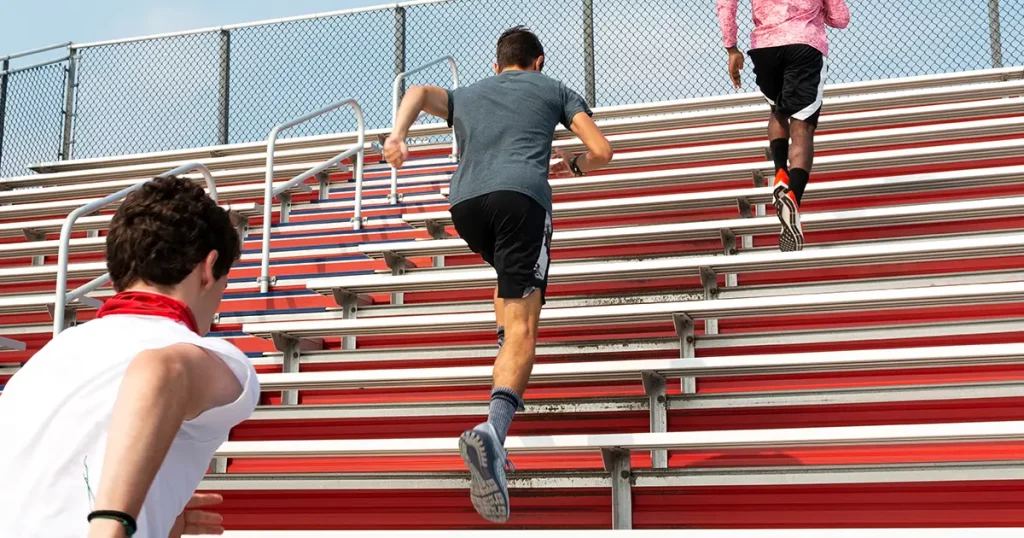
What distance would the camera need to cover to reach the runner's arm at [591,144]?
2.97 m

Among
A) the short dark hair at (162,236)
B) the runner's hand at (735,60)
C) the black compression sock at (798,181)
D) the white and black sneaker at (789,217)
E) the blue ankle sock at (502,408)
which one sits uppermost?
the runner's hand at (735,60)

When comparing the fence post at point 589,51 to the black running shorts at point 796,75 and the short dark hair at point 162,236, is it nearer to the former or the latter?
the black running shorts at point 796,75

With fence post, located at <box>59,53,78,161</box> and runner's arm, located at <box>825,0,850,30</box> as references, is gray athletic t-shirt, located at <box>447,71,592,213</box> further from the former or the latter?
fence post, located at <box>59,53,78,161</box>

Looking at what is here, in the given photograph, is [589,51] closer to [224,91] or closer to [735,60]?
[224,91]

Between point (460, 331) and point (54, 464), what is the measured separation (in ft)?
9.52


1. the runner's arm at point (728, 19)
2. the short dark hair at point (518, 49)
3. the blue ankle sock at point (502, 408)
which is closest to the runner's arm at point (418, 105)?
the short dark hair at point (518, 49)

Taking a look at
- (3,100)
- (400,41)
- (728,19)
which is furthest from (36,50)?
(728,19)

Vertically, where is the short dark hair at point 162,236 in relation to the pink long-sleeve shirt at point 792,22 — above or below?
below

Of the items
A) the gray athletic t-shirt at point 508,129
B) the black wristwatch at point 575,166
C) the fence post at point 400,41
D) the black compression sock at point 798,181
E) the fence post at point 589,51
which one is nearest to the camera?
the gray athletic t-shirt at point 508,129

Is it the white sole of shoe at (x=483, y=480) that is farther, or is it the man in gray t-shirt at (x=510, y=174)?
the man in gray t-shirt at (x=510, y=174)

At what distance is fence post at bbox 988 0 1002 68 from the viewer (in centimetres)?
645

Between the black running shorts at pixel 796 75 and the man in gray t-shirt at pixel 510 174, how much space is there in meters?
1.24

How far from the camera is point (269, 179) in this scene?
15.9 ft

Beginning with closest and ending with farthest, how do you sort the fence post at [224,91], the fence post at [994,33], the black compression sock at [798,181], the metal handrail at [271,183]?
the black compression sock at [798,181], the metal handrail at [271,183], the fence post at [994,33], the fence post at [224,91]
